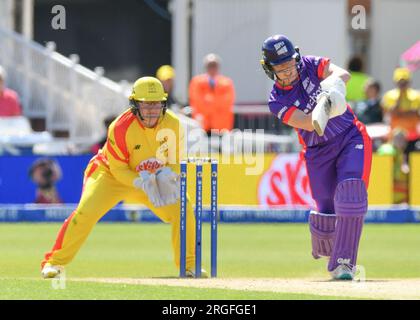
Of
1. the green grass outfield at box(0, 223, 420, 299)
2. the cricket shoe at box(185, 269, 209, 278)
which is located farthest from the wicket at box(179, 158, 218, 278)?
the green grass outfield at box(0, 223, 420, 299)

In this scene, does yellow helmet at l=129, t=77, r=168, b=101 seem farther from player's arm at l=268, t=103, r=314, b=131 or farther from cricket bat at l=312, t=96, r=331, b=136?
cricket bat at l=312, t=96, r=331, b=136

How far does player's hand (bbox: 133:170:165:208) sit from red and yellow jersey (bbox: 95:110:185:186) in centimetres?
11

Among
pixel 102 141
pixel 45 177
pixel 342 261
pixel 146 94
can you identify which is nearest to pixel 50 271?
pixel 146 94

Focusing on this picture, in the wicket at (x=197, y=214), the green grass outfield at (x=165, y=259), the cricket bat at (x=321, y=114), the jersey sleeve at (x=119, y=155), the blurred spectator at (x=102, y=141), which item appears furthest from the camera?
the blurred spectator at (x=102, y=141)

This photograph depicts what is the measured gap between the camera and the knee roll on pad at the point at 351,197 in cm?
1020

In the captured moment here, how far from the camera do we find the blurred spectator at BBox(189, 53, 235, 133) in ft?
60.5

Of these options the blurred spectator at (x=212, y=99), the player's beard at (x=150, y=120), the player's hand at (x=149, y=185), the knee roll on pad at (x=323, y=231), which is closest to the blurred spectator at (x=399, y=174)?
the blurred spectator at (x=212, y=99)

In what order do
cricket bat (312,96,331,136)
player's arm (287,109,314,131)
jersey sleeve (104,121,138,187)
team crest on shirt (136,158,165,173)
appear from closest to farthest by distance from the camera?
cricket bat (312,96,331,136), player's arm (287,109,314,131), jersey sleeve (104,121,138,187), team crest on shirt (136,158,165,173)

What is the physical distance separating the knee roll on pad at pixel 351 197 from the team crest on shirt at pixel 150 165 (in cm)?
148

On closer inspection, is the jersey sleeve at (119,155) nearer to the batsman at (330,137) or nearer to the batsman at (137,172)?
the batsman at (137,172)

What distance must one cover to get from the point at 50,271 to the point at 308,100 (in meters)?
2.35

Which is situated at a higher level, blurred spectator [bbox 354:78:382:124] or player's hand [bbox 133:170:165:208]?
blurred spectator [bbox 354:78:382:124]

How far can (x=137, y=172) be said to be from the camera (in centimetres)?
1081
